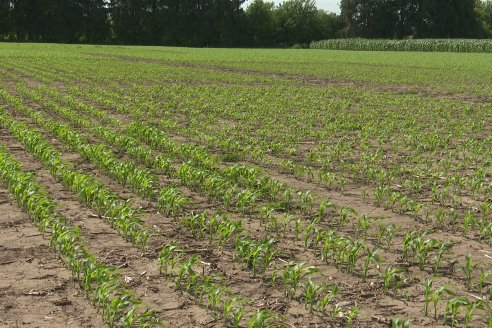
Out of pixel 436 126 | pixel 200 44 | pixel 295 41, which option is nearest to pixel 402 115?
pixel 436 126

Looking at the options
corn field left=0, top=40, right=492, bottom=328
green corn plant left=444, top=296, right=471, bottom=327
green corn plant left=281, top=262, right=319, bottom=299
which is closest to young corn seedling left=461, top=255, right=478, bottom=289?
corn field left=0, top=40, right=492, bottom=328

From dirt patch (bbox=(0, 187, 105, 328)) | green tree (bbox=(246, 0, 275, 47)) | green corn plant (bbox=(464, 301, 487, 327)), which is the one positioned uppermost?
green tree (bbox=(246, 0, 275, 47))

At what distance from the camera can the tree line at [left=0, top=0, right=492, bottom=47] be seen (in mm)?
88188

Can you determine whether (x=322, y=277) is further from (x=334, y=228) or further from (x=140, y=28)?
(x=140, y=28)

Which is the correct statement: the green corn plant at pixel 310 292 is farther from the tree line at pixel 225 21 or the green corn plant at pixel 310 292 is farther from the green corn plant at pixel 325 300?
the tree line at pixel 225 21

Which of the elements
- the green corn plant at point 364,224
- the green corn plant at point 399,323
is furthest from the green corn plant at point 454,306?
the green corn plant at point 364,224

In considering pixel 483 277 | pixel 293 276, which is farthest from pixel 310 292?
pixel 483 277

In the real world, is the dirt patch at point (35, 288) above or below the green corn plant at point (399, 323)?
below

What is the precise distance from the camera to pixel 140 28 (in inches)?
3735

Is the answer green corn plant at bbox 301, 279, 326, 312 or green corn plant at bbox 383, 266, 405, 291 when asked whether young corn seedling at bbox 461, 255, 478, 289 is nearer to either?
green corn plant at bbox 383, 266, 405, 291

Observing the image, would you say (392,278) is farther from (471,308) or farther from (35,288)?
(35,288)

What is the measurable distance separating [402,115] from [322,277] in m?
12.7

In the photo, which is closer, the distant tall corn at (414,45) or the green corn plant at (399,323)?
the green corn plant at (399,323)

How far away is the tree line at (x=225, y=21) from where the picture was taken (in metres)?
88.2
